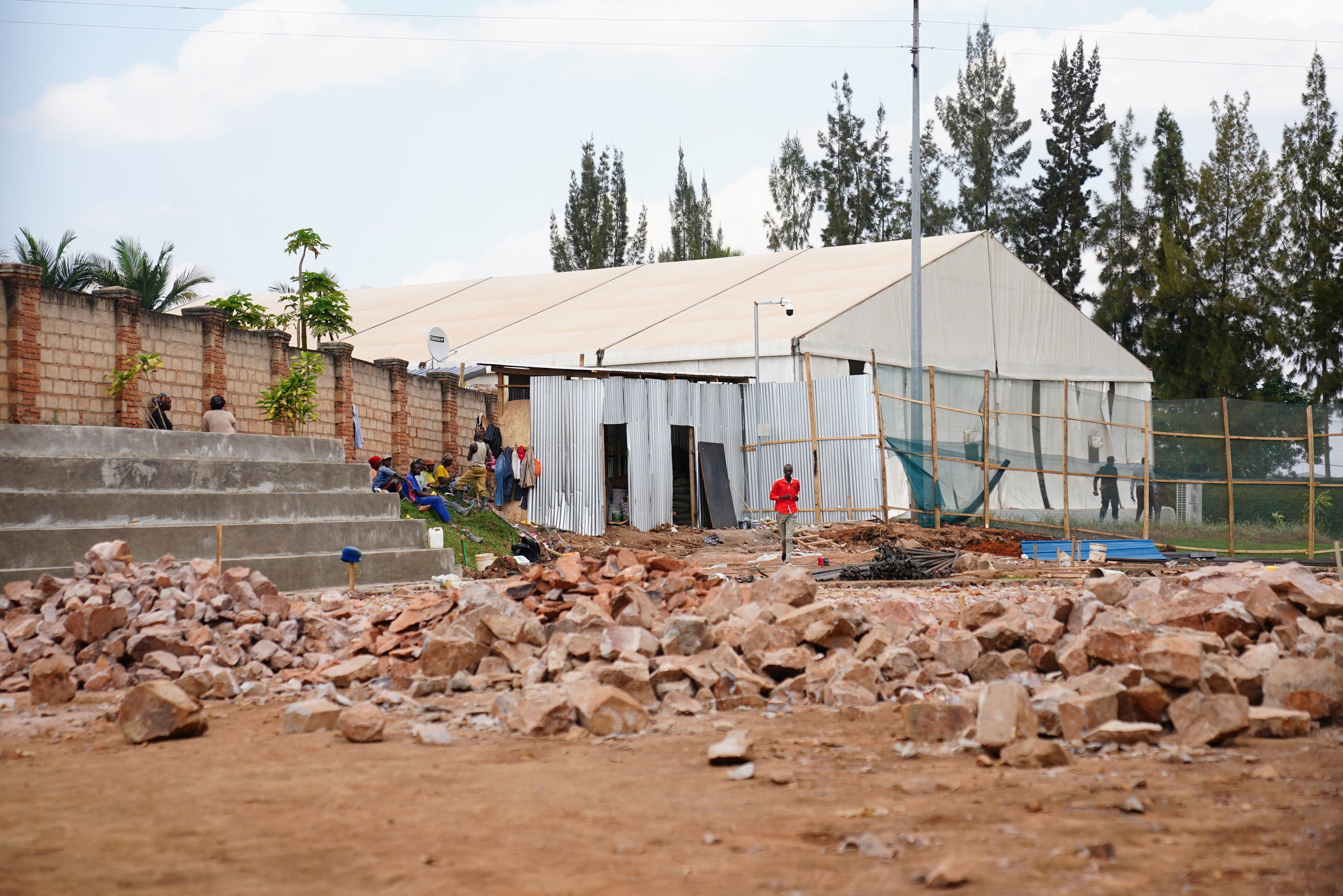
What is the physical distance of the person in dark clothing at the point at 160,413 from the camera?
53.0 feet

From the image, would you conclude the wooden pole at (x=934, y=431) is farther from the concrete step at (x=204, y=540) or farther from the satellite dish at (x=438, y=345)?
the satellite dish at (x=438, y=345)

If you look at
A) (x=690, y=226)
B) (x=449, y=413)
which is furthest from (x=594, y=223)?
(x=449, y=413)

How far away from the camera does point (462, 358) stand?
2756cm

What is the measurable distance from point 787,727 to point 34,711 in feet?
14.8

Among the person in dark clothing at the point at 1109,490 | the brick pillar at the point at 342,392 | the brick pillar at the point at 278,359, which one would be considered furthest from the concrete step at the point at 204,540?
the person in dark clothing at the point at 1109,490

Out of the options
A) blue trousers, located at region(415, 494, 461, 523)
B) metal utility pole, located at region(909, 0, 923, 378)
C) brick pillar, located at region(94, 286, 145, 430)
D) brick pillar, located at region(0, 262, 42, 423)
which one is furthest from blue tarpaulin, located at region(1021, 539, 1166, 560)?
brick pillar, located at region(0, 262, 42, 423)

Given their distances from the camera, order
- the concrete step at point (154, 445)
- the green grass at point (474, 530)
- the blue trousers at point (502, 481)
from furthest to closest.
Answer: the blue trousers at point (502, 481), the green grass at point (474, 530), the concrete step at point (154, 445)

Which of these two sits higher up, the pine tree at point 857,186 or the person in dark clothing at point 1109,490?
the pine tree at point 857,186

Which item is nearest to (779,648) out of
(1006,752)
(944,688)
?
(944,688)

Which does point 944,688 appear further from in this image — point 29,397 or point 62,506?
point 29,397

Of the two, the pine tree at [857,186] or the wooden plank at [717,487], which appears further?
the pine tree at [857,186]

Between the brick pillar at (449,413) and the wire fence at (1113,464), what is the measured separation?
8.07 m

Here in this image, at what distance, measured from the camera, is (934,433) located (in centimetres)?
1908

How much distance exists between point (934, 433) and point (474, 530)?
Answer: 7.46 m
